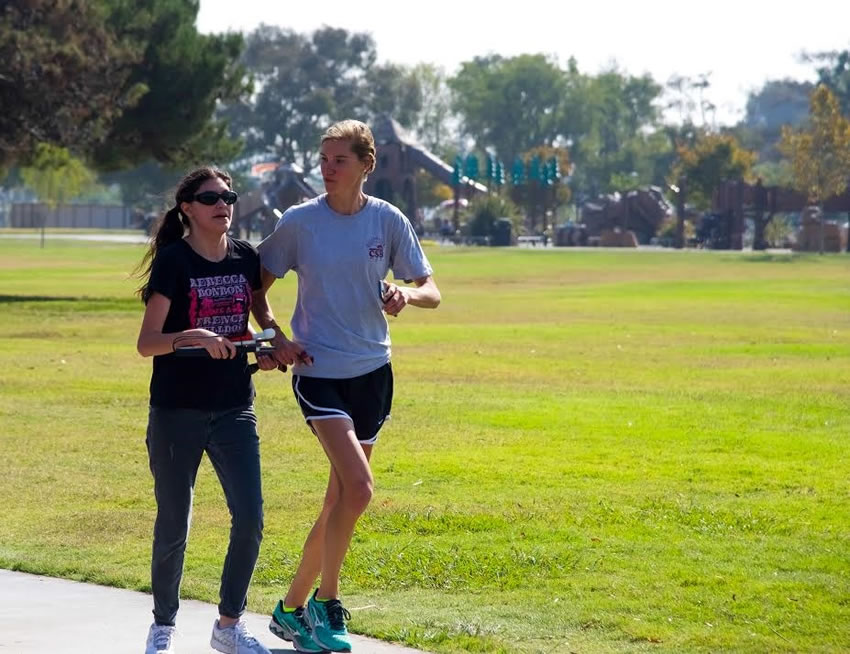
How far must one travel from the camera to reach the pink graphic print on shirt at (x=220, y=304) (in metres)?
6.64

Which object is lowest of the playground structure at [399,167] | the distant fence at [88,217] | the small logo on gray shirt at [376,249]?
the distant fence at [88,217]

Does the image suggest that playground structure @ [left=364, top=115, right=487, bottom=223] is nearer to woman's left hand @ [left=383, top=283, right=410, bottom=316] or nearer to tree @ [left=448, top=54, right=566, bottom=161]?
tree @ [left=448, top=54, right=566, bottom=161]

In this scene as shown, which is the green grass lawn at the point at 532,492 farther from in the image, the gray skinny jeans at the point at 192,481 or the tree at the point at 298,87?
the tree at the point at 298,87

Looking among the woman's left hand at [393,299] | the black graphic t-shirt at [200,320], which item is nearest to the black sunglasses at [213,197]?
the black graphic t-shirt at [200,320]

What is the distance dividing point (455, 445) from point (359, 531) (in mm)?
3948

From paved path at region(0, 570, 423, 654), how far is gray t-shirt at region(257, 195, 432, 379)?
3.68ft

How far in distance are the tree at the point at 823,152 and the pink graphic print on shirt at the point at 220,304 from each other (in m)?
83.8

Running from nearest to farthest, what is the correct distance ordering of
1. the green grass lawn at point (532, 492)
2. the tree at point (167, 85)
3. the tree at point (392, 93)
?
the green grass lawn at point (532, 492), the tree at point (167, 85), the tree at point (392, 93)

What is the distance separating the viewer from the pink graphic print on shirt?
664 centimetres

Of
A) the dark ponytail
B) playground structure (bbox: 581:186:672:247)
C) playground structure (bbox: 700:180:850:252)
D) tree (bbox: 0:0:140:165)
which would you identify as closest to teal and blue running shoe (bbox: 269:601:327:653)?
the dark ponytail

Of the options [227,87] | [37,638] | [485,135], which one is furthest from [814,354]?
[485,135]

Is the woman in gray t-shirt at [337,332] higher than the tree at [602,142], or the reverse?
the tree at [602,142]

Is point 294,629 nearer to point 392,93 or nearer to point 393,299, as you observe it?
point 393,299

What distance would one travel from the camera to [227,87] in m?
40.7
